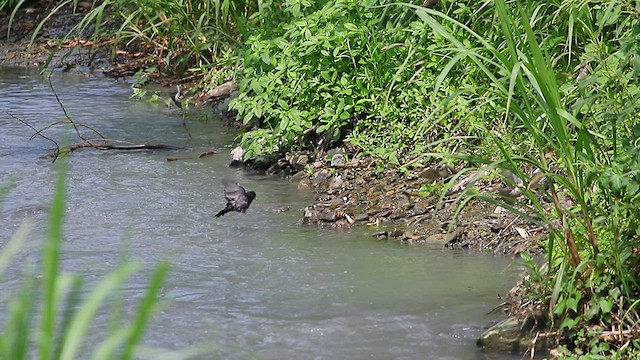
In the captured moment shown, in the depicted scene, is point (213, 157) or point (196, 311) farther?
point (213, 157)

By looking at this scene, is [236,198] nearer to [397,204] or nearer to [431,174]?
[397,204]

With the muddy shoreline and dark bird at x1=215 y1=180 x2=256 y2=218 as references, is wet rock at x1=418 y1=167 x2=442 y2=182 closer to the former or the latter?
the muddy shoreline

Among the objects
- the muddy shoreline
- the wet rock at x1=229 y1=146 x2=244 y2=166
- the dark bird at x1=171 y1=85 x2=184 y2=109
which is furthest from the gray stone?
the dark bird at x1=171 y1=85 x2=184 y2=109

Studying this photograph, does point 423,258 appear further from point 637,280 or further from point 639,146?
point 639,146

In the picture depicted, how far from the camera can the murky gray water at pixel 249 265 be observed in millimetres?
3678

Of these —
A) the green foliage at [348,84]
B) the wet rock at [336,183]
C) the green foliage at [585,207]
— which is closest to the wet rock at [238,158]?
the green foliage at [348,84]

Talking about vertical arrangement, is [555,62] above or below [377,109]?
above

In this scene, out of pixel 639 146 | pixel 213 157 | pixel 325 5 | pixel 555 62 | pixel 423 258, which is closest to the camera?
pixel 639 146

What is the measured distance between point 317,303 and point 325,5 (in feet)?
8.46

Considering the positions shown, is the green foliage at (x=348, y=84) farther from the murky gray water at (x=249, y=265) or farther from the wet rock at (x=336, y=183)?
the murky gray water at (x=249, y=265)

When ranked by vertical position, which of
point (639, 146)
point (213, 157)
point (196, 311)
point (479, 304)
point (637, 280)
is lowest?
point (213, 157)

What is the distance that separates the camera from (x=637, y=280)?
332 centimetres

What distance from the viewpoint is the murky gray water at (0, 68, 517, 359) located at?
368 centimetres

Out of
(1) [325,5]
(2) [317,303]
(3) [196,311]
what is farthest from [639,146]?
(1) [325,5]
